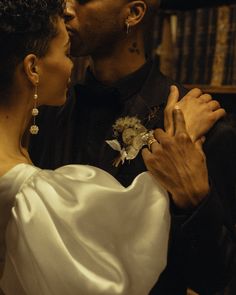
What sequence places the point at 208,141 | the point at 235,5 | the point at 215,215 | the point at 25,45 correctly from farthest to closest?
the point at 235,5 → the point at 208,141 → the point at 215,215 → the point at 25,45

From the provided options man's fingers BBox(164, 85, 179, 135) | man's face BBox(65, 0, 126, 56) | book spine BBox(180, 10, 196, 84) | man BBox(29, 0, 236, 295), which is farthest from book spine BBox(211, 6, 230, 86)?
man's fingers BBox(164, 85, 179, 135)

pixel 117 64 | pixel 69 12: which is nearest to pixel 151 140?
pixel 117 64

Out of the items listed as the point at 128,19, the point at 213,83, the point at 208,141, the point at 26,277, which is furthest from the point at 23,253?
the point at 213,83

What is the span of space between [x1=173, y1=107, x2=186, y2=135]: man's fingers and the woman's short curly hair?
29 centimetres

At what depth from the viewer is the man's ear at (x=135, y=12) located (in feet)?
4.98

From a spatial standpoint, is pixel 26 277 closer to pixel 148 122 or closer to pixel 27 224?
pixel 27 224

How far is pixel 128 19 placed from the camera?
1.52m

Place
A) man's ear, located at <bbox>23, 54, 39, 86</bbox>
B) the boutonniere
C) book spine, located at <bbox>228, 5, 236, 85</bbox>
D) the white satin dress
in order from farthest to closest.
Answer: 1. book spine, located at <bbox>228, 5, 236, 85</bbox>
2. the boutonniere
3. man's ear, located at <bbox>23, 54, 39, 86</bbox>
4. the white satin dress

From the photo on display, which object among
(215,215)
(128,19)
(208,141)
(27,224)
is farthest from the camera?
(128,19)

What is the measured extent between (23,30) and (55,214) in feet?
1.10

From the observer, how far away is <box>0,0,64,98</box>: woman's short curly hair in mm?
1080

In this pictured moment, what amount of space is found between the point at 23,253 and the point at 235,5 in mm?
1128

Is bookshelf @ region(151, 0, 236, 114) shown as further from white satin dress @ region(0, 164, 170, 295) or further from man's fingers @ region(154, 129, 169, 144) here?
white satin dress @ region(0, 164, 170, 295)

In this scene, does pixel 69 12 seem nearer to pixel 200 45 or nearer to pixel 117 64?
pixel 117 64
